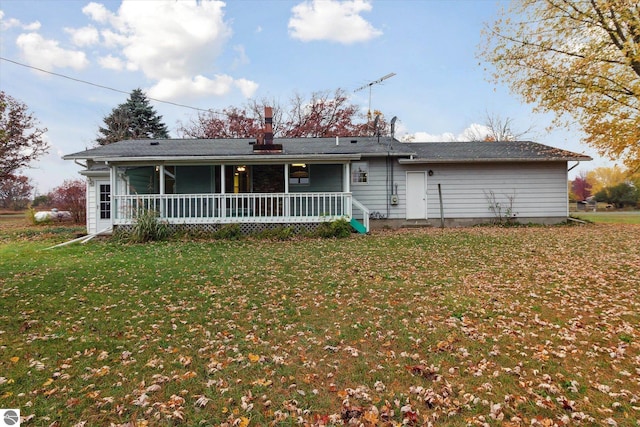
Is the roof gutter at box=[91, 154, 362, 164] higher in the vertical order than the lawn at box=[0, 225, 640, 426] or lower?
higher

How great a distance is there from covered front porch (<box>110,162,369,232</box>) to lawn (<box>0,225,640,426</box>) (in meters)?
4.62

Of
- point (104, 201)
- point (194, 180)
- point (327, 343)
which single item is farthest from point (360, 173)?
point (327, 343)

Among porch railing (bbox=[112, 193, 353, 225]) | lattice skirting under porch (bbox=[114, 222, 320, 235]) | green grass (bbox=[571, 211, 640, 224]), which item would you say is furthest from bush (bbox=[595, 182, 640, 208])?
lattice skirting under porch (bbox=[114, 222, 320, 235])

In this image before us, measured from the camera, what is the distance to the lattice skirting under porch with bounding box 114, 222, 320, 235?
38.4ft

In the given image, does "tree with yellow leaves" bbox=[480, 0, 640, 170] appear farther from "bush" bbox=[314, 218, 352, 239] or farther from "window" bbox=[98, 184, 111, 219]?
"window" bbox=[98, 184, 111, 219]

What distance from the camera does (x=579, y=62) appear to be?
11.3m

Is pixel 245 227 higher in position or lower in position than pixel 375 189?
lower

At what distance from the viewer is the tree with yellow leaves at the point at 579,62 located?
10875 millimetres

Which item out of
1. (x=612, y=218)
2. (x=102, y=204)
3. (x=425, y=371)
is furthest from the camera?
(x=612, y=218)

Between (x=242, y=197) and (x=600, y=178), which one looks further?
(x=600, y=178)

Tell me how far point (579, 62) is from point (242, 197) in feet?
40.5

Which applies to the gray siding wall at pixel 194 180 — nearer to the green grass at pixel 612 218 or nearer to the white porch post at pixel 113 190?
the white porch post at pixel 113 190

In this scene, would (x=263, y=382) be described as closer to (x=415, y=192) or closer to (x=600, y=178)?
(x=415, y=192)

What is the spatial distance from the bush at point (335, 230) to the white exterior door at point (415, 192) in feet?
12.4
